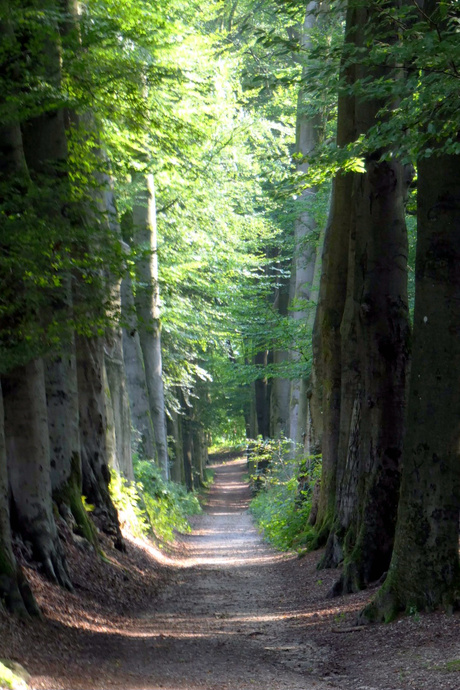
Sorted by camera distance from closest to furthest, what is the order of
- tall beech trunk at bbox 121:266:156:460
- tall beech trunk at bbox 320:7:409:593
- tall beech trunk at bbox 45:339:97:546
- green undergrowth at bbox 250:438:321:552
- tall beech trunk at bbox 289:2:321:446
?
1. tall beech trunk at bbox 320:7:409:593
2. tall beech trunk at bbox 45:339:97:546
3. green undergrowth at bbox 250:438:321:552
4. tall beech trunk at bbox 121:266:156:460
5. tall beech trunk at bbox 289:2:321:446

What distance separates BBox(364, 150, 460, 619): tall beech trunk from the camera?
8.19 m

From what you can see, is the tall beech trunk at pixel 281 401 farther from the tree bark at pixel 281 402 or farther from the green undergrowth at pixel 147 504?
the green undergrowth at pixel 147 504

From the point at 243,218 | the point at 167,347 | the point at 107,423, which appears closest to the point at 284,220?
the point at 243,218

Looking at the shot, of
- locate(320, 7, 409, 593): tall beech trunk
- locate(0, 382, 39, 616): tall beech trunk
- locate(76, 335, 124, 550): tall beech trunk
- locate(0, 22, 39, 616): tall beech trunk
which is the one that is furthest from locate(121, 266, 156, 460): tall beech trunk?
locate(0, 382, 39, 616): tall beech trunk

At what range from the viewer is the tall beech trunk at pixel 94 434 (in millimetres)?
12820

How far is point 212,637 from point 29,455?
291 centimetres

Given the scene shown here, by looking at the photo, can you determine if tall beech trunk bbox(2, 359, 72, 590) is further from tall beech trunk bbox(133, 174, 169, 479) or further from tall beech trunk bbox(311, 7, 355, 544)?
tall beech trunk bbox(133, 174, 169, 479)

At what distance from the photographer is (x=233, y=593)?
43.4 ft

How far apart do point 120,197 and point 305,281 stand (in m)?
8.24

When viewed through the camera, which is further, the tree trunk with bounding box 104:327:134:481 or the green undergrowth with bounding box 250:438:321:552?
the green undergrowth with bounding box 250:438:321:552

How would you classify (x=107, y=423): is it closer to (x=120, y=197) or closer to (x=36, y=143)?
(x=36, y=143)

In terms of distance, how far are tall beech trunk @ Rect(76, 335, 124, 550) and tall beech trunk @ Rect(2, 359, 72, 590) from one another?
3330mm

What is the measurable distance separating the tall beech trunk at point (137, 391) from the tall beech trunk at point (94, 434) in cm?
695

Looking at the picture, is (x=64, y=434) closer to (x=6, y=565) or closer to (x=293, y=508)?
(x=6, y=565)
